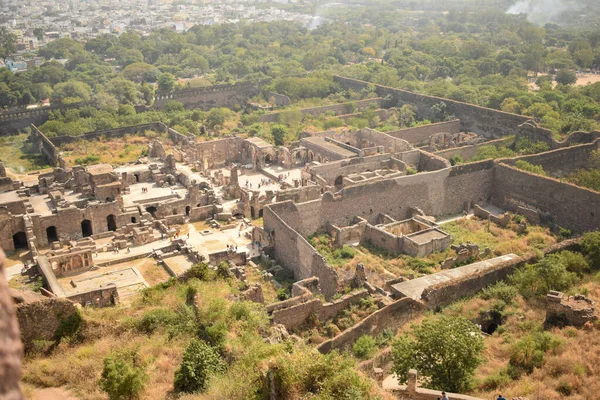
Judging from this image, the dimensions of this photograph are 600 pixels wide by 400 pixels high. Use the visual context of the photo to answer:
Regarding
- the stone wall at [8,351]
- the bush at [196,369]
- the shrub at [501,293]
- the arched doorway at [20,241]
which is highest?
the stone wall at [8,351]

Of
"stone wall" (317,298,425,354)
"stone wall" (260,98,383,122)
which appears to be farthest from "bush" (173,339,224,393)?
"stone wall" (260,98,383,122)

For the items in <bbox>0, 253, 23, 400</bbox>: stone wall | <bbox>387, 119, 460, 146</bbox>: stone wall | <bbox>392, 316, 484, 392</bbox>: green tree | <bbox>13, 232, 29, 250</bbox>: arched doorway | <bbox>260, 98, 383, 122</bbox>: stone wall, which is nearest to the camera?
<bbox>0, 253, 23, 400</bbox>: stone wall

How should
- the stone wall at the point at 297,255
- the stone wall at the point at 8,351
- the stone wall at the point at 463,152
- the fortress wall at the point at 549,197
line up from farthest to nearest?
the stone wall at the point at 463,152
the fortress wall at the point at 549,197
the stone wall at the point at 297,255
the stone wall at the point at 8,351

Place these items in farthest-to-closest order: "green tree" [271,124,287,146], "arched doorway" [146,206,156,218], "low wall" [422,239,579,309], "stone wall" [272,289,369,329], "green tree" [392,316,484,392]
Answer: "green tree" [271,124,287,146]
"arched doorway" [146,206,156,218]
"low wall" [422,239,579,309]
"stone wall" [272,289,369,329]
"green tree" [392,316,484,392]

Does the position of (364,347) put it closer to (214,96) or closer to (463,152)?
(463,152)

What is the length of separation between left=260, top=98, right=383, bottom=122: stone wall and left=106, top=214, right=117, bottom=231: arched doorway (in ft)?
78.8

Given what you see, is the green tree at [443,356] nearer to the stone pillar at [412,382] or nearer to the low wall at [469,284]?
the stone pillar at [412,382]

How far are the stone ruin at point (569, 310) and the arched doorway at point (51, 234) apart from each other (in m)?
23.9

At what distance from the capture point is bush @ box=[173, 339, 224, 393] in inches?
530

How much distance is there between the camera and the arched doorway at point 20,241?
94.6ft

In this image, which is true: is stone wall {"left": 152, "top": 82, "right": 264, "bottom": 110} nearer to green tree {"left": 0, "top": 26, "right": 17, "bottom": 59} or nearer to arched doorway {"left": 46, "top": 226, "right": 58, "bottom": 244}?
arched doorway {"left": 46, "top": 226, "right": 58, "bottom": 244}

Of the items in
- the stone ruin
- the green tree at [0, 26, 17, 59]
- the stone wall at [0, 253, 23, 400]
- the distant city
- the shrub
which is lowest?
the distant city

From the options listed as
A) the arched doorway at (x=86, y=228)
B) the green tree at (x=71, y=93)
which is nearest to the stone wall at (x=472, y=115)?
the arched doorway at (x=86, y=228)

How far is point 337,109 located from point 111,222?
1178 inches
